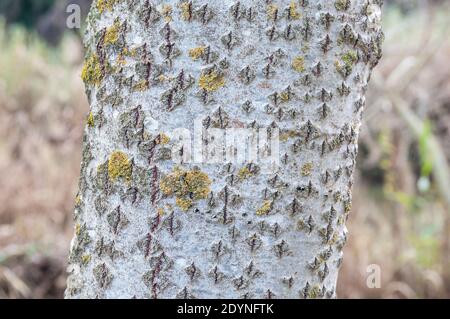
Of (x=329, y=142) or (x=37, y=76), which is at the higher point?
(x=37, y=76)

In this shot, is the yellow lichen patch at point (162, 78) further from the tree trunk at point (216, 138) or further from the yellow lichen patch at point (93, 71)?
the yellow lichen patch at point (93, 71)

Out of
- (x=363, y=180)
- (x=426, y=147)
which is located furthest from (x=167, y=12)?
(x=363, y=180)

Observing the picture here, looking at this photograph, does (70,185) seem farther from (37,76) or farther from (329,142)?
(329,142)

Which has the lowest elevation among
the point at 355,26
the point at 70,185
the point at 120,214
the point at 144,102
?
the point at 70,185

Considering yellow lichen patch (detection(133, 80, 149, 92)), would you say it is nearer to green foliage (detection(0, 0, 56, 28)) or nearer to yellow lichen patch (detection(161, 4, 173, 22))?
yellow lichen patch (detection(161, 4, 173, 22))

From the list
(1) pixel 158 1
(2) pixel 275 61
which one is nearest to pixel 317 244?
(2) pixel 275 61

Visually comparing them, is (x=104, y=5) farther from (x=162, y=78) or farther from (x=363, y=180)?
(x=363, y=180)

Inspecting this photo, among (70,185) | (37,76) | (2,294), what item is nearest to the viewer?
(2,294)
